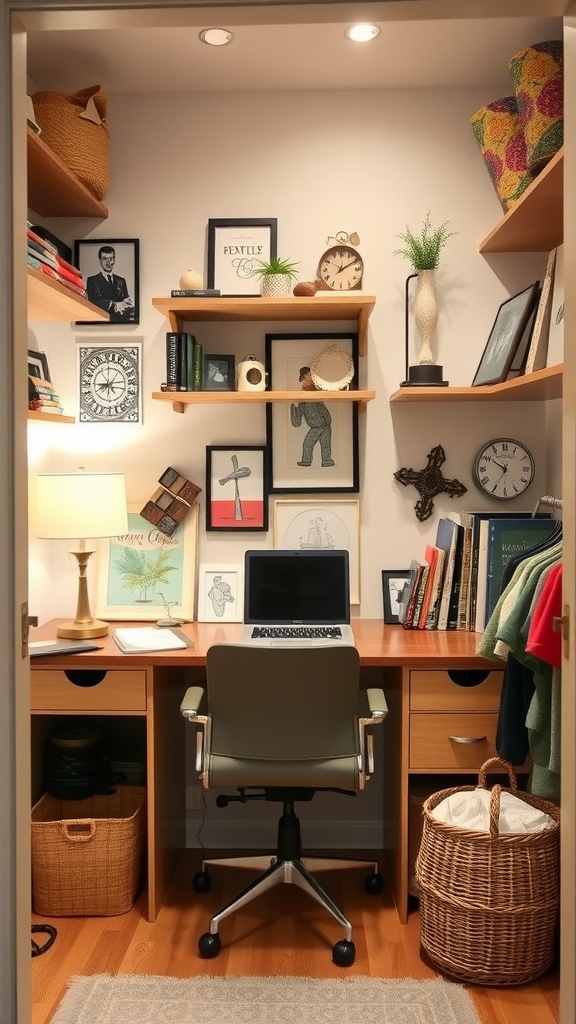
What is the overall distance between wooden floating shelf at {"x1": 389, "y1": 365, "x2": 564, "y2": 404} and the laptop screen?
571 mm

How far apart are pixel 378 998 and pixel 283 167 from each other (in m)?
2.60

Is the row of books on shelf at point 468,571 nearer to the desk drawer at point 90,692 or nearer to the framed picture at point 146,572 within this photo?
the framed picture at point 146,572

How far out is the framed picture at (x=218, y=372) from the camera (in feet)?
9.93

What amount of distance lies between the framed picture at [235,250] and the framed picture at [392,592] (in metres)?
1.10

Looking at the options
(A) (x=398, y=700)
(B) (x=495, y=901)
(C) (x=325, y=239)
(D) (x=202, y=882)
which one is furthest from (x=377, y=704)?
(C) (x=325, y=239)

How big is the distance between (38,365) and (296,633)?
Result: 123 cm

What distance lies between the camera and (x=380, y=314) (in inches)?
123

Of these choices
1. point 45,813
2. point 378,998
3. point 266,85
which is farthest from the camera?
point 266,85

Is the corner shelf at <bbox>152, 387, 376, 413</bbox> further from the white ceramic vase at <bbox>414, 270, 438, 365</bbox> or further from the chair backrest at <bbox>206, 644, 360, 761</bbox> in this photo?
the chair backrest at <bbox>206, 644, 360, 761</bbox>

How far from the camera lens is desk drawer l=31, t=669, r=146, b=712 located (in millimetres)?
2648

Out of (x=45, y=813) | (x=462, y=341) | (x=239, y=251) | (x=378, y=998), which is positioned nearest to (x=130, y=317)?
(x=239, y=251)

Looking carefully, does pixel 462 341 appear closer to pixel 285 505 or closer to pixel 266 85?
pixel 285 505

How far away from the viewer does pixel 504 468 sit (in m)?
3.12

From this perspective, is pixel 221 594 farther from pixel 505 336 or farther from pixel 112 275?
pixel 505 336
